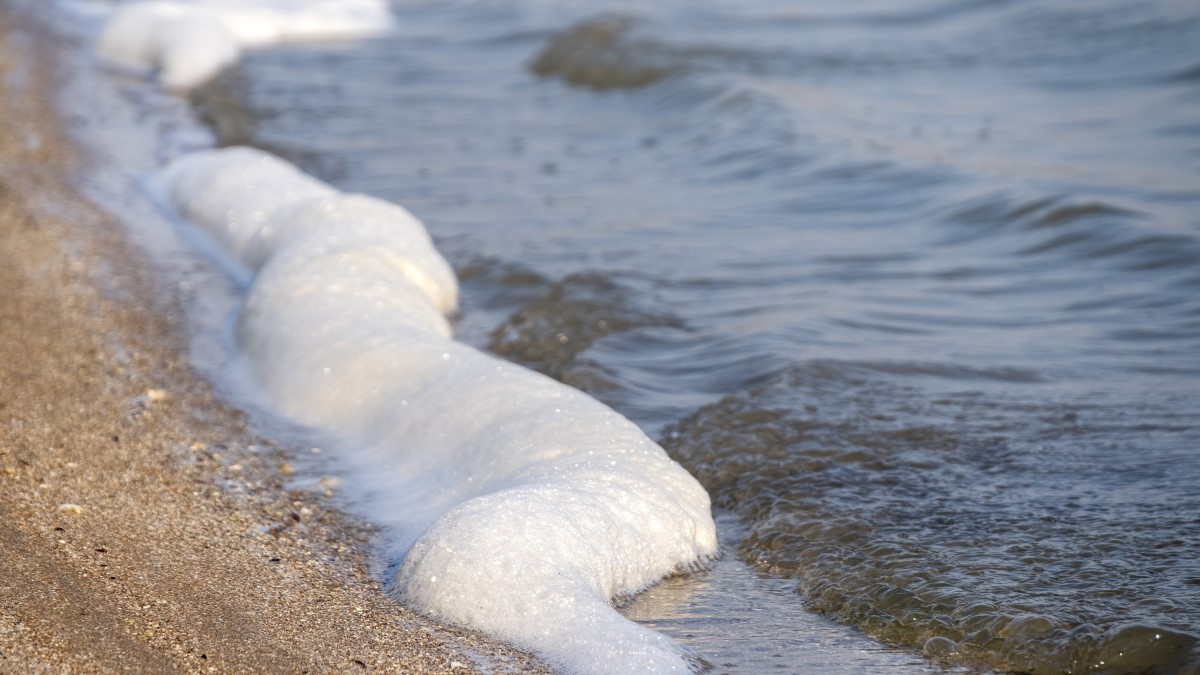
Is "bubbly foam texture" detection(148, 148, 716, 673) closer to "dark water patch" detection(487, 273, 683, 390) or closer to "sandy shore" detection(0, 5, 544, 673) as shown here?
"sandy shore" detection(0, 5, 544, 673)

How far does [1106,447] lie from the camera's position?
3.85m

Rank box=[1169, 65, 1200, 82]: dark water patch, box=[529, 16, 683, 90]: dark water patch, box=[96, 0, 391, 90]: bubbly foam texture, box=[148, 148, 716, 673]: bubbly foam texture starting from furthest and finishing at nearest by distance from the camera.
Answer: box=[529, 16, 683, 90]: dark water patch → box=[96, 0, 391, 90]: bubbly foam texture → box=[1169, 65, 1200, 82]: dark water patch → box=[148, 148, 716, 673]: bubbly foam texture

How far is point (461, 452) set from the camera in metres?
3.51

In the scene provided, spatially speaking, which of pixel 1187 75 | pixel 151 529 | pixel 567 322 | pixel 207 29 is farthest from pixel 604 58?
pixel 151 529

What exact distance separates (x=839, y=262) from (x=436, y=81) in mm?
5497

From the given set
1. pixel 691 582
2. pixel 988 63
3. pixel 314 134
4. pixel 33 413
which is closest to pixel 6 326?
pixel 33 413

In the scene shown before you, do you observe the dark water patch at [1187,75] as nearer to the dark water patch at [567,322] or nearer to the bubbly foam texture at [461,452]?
the dark water patch at [567,322]

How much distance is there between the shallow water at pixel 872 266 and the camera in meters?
3.24

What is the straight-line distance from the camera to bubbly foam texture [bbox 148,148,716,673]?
279 cm

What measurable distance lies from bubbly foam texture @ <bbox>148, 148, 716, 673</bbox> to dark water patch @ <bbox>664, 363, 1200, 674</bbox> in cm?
38

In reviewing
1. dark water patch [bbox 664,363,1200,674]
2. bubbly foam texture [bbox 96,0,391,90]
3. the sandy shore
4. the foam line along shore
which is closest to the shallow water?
dark water patch [bbox 664,363,1200,674]

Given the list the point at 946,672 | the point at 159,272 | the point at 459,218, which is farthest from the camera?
the point at 459,218

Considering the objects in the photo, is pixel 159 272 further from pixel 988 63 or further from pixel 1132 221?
pixel 988 63

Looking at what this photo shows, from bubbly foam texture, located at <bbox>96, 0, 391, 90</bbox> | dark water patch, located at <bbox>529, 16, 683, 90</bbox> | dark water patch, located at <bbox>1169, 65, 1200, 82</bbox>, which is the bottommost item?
bubbly foam texture, located at <bbox>96, 0, 391, 90</bbox>
